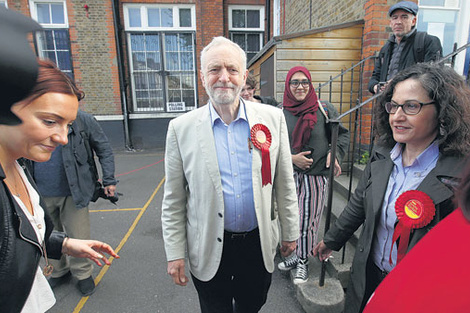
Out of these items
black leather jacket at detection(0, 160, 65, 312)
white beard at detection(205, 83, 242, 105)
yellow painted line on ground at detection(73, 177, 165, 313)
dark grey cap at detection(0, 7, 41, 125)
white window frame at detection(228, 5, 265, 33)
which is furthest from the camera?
white window frame at detection(228, 5, 265, 33)

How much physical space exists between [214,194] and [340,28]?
4104mm

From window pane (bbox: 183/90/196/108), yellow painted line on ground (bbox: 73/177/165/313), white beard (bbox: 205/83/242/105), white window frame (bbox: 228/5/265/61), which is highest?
white window frame (bbox: 228/5/265/61)

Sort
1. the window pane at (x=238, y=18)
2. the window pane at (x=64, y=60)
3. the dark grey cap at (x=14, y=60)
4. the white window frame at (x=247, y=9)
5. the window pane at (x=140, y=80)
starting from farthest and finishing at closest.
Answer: the window pane at (x=238, y=18)
the white window frame at (x=247, y=9)
the window pane at (x=140, y=80)
the window pane at (x=64, y=60)
the dark grey cap at (x=14, y=60)

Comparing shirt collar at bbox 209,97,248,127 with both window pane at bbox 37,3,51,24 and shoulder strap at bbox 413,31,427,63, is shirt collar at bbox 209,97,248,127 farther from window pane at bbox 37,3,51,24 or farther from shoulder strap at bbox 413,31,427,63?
window pane at bbox 37,3,51,24

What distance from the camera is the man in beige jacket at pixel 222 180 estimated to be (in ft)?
4.73

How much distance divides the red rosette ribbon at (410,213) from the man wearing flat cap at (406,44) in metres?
1.79

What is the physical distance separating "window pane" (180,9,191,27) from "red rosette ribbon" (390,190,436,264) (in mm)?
10498

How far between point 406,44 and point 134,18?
9.69 metres

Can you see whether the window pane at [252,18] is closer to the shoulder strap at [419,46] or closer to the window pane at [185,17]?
the window pane at [185,17]

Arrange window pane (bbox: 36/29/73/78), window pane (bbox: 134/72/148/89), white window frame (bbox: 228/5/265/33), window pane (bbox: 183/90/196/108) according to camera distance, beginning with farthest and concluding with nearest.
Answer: window pane (bbox: 183/90/196/108) → white window frame (bbox: 228/5/265/33) → window pane (bbox: 134/72/148/89) → window pane (bbox: 36/29/73/78)

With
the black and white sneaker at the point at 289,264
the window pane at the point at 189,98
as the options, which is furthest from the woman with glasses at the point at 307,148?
the window pane at the point at 189,98

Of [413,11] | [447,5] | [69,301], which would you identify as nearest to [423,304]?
[69,301]

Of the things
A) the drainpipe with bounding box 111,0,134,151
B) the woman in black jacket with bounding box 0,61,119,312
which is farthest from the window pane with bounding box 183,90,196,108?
the woman in black jacket with bounding box 0,61,119,312

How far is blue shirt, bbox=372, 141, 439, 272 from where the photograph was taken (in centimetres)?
123
